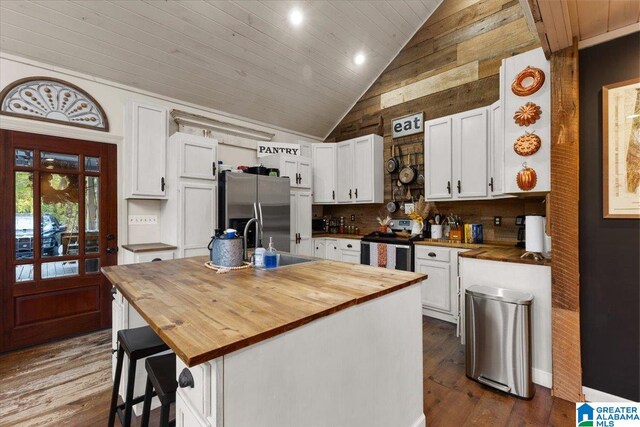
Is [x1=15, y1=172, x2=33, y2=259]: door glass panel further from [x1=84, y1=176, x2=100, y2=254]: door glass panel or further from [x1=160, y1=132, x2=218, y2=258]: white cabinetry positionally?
[x1=160, y1=132, x2=218, y2=258]: white cabinetry

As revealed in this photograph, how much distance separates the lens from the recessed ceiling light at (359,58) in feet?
13.6

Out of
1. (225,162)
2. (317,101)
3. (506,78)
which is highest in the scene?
(317,101)

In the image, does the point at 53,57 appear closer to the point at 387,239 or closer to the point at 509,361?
the point at 387,239

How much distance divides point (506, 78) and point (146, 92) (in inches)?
147

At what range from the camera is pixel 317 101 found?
466cm

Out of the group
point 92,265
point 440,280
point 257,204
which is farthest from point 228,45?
point 440,280

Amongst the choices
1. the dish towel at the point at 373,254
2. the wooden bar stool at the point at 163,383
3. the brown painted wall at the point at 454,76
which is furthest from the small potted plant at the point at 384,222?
the wooden bar stool at the point at 163,383

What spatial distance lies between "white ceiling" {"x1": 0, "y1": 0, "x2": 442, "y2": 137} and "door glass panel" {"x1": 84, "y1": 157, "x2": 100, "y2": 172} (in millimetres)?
897

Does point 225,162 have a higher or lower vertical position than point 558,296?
higher

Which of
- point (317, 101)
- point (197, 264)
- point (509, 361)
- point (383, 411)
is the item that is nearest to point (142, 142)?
point (197, 264)

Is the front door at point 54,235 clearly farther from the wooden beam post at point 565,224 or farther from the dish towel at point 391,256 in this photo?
the wooden beam post at point 565,224

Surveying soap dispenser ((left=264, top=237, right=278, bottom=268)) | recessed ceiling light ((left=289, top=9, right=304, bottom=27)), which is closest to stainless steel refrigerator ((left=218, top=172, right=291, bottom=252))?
soap dispenser ((left=264, top=237, right=278, bottom=268))

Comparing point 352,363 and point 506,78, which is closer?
point 352,363

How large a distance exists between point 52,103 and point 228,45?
73.2 inches
